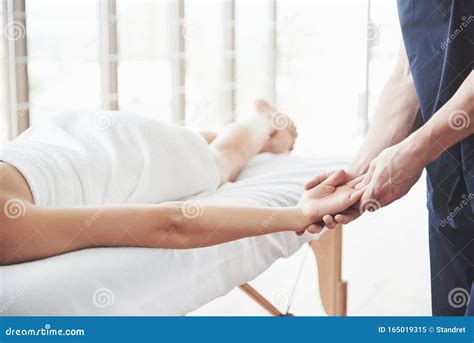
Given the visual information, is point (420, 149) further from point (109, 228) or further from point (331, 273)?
point (331, 273)

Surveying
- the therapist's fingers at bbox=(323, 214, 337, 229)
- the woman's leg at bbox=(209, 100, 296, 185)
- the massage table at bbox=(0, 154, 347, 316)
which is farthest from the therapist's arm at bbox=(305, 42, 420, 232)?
the woman's leg at bbox=(209, 100, 296, 185)

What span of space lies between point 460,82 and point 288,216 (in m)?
0.31

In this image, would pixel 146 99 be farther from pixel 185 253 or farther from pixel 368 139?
pixel 185 253

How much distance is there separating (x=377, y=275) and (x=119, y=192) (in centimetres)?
106

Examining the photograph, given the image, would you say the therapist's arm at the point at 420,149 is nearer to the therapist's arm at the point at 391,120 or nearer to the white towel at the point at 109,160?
the therapist's arm at the point at 391,120

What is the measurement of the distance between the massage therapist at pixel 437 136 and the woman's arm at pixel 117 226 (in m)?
0.16

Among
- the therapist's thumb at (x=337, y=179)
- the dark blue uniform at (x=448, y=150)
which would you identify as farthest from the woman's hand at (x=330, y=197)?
the dark blue uniform at (x=448, y=150)

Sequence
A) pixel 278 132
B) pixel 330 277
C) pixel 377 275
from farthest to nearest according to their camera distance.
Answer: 1. pixel 377 275
2. pixel 278 132
3. pixel 330 277

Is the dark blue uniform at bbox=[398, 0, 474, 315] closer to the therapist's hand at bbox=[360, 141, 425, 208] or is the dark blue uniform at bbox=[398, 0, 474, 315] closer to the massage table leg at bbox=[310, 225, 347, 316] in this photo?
the therapist's hand at bbox=[360, 141, 425, 208]

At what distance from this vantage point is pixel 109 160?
3.60 ft

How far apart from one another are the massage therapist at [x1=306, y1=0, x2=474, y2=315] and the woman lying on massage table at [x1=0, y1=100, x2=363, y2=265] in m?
0.08

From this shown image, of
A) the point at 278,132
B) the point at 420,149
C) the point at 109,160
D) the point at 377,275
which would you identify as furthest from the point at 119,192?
the point at 377,275

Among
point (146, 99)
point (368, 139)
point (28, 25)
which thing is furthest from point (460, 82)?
point (146, 99)

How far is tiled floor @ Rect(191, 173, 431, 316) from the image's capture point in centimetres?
148
